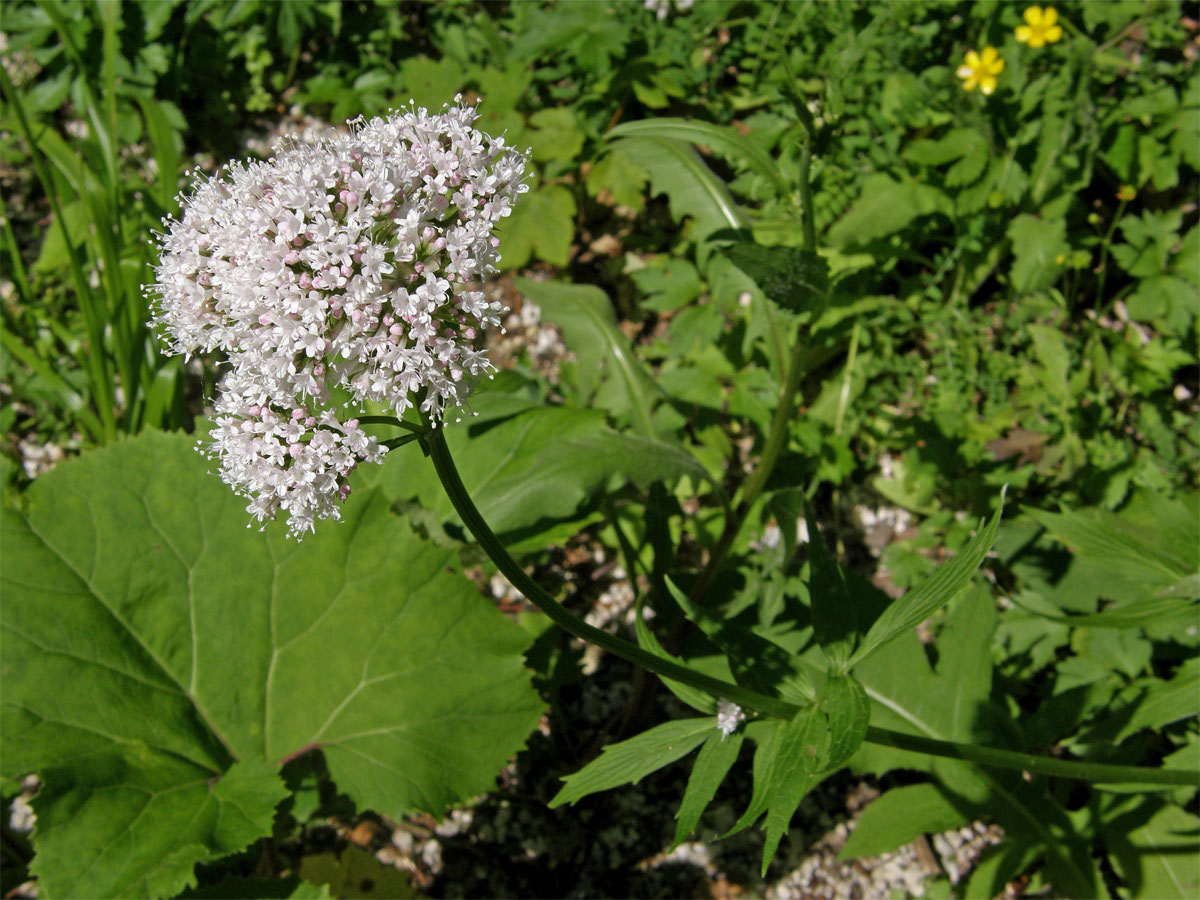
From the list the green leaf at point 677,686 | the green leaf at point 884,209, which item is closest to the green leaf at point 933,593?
the green leaf at point 677,686

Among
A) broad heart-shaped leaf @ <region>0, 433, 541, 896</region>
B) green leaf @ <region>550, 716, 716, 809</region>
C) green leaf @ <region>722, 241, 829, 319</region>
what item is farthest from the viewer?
broad heart-shaped leaf @ <region>0, 433, 541, 896</region>

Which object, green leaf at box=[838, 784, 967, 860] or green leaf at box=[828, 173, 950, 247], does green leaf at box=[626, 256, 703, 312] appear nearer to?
green leaf at box=[828, 173, 950, 247]

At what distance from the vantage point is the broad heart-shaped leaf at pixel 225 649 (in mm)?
2566

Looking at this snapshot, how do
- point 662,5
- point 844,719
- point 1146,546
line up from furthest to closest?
1. point 662,5
2. point 1146,546
3. point 844,719

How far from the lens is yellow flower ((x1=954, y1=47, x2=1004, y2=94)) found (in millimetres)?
3562

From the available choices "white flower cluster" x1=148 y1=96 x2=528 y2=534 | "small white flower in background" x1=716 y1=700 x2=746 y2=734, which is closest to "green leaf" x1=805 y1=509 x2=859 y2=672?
"small white flower in background" x1=716 y1=700 x2=746 y2=734

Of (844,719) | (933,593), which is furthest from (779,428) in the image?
(844,719)

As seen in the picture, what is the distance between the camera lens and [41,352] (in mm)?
3990

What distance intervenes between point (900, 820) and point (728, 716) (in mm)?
1233

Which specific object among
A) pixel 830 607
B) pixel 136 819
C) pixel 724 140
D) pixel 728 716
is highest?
pixel 724 140

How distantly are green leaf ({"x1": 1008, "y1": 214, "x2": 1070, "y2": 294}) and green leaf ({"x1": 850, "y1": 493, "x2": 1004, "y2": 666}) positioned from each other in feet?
7.11

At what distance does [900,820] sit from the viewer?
2.80 m

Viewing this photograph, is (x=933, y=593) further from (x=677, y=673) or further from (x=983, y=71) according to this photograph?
(x=983, y=71)

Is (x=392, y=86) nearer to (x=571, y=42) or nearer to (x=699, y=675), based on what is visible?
(x=571, y=42)
